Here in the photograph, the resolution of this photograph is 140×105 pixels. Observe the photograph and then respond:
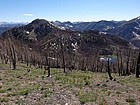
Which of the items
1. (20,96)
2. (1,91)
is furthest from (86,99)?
(1,91)

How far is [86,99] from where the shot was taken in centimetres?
2470

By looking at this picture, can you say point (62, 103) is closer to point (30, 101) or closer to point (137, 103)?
point (30, 101)

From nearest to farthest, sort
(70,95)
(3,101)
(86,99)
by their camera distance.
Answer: (3,101) < (86,99) < (70,95)

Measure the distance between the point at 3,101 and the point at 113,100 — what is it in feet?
34.5

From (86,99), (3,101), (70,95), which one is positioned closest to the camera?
(3,101)

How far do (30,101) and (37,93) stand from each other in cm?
406

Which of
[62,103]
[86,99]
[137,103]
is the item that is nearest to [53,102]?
[62,103]

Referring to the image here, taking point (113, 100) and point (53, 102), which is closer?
point (53, 102)

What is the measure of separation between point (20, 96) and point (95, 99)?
7.42 metres

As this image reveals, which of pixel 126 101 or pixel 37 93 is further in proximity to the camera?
pixel 37 93

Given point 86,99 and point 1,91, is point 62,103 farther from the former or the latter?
point 1,91

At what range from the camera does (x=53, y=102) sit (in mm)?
23281

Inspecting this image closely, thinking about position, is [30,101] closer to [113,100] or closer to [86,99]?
[86,99]

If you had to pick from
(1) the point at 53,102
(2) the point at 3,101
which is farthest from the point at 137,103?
(2) the point at 3,101
